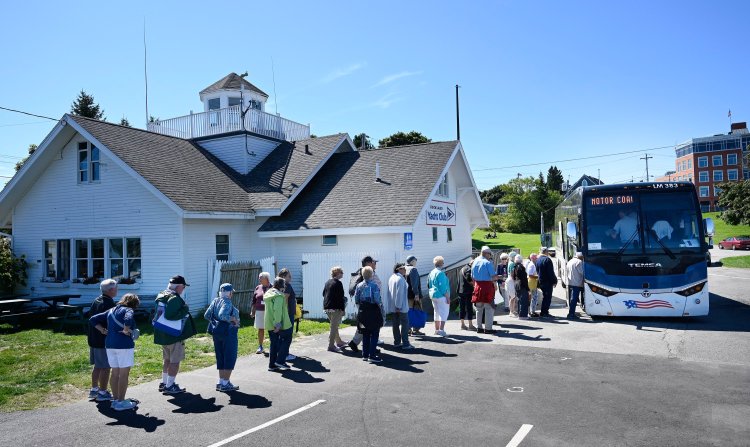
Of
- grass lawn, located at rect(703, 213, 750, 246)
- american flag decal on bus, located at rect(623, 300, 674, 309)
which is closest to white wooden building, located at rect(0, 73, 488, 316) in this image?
american flag decal on bus, located at rect(623, 300, 674, 309)

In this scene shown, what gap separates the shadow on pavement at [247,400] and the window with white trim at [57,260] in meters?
14.5

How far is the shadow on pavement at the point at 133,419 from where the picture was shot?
22.0 feet

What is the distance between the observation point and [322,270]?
16016mm

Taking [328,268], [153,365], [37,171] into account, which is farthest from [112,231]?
[153,365]

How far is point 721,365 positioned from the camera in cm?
884

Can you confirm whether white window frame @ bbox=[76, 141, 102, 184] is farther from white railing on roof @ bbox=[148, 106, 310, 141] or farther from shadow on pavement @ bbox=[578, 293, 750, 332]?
shadow on pavement @ bbox=[578, 293, 750, 332]

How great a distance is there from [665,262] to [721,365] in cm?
423

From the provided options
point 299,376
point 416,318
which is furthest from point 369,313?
point 416,318

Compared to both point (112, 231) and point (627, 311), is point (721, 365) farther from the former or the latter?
point (112, 231)

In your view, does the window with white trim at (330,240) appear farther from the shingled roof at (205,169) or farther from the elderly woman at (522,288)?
the elderly woman at (522,288)

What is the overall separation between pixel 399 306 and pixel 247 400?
3953 millimetres

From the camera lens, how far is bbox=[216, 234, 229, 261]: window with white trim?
18438mm

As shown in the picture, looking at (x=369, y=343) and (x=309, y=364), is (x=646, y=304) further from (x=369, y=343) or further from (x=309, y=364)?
(x=309, y=364)

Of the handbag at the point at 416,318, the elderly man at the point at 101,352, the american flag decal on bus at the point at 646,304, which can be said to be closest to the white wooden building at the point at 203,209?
the handbag at the point at 416,318
